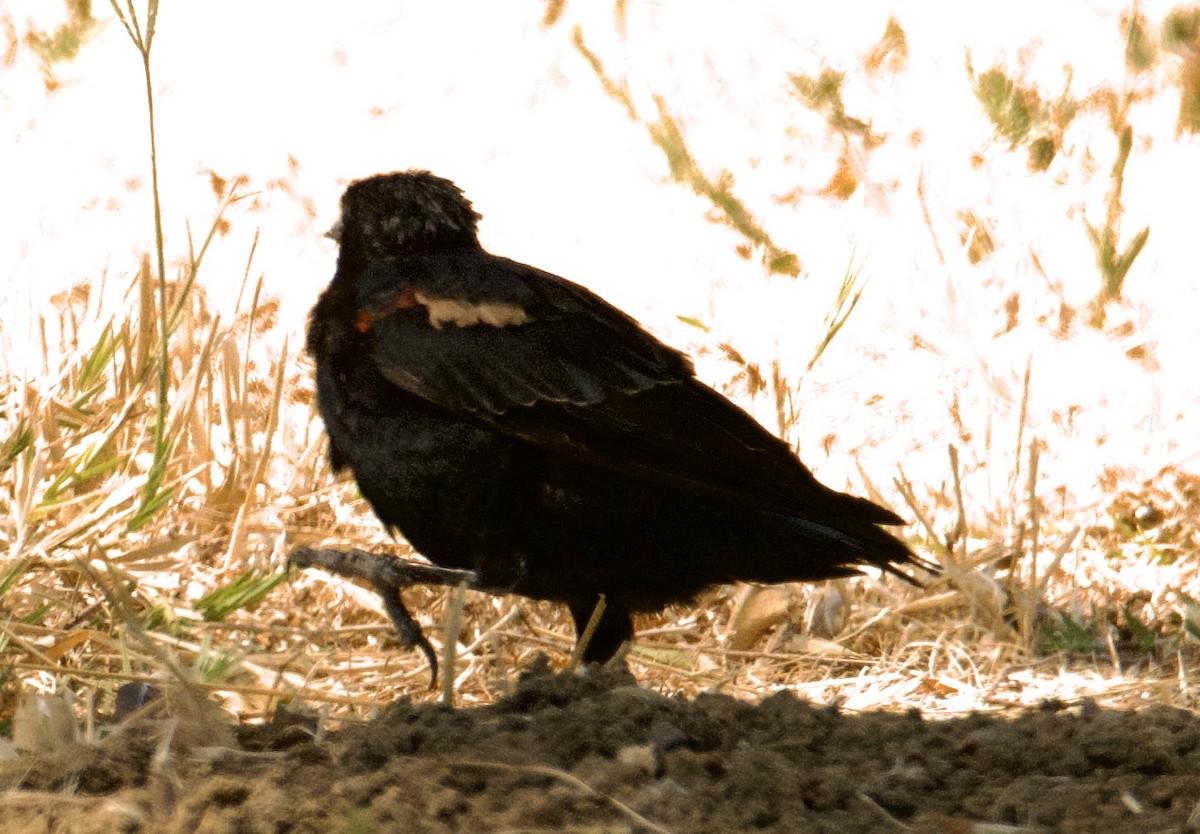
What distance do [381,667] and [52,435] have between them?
37.5 inches

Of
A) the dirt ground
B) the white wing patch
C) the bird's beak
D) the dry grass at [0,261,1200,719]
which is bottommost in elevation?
the dirt ground

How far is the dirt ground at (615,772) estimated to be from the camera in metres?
1.89

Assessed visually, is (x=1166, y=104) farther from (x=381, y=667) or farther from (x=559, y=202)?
(x=381, y=667)

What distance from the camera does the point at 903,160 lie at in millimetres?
5789

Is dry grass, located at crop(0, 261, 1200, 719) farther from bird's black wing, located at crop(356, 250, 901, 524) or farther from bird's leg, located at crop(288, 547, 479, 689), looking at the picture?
bird's black wing, located at crop(356, 250, 901, 524)

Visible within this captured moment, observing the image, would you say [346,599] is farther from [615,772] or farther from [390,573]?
[615,772]

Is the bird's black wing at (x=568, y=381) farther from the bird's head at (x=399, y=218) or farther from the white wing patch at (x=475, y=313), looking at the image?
the bird's head at (x=399, y=218)

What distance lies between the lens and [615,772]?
1980 millimetres

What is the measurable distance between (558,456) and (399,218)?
81cm

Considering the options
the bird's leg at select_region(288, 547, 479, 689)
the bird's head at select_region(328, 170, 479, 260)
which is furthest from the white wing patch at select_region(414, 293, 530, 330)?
the bird's leg at select_region(288, 547, 479, 689)

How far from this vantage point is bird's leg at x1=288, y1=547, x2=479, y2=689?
319 centimetres

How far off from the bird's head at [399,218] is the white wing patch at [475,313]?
38 cm

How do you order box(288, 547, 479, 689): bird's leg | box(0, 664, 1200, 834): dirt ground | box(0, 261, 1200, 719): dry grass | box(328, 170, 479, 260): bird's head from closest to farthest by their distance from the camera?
1. box(0, 664, 1200, 834): dirt ground
2. box(288, 547, 479, 689): bird's leg
3. box(0, 261, 1200, 719): dry grass
4. box(328, 170, 479, 260): bird's head

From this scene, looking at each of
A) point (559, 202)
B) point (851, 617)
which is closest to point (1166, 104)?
point (559, 202)
